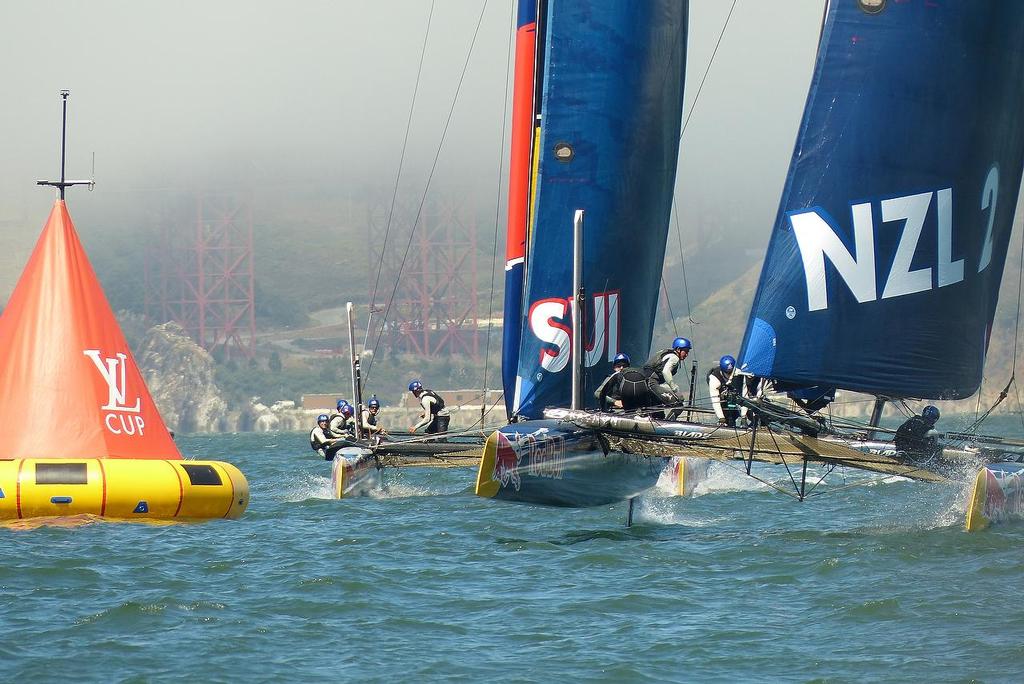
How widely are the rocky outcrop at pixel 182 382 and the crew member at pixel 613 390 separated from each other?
13459 cm

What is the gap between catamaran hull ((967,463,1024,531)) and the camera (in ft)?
38.0

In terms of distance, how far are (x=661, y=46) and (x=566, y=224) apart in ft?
8.08

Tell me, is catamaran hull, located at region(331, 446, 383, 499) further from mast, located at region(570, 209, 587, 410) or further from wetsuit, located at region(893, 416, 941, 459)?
wetsuit, located at region(893, 416, 941, 459)

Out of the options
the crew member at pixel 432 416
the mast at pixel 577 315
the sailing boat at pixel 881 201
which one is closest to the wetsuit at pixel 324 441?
the crew member at pixel 432 416

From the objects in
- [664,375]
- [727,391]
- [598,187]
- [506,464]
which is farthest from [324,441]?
[727,391]

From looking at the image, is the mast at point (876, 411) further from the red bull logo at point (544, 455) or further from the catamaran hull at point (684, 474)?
the catamaran hull at point (684, 474)

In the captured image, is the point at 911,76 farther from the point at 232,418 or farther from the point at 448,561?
the point at 232,418

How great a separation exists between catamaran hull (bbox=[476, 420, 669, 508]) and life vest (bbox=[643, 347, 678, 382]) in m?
0.80

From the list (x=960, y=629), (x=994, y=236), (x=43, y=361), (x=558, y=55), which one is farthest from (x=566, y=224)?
(x=960, y=629)

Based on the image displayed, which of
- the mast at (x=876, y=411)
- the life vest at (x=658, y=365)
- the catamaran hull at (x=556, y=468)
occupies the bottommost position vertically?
the catamaran hull at (x=556, y=468)

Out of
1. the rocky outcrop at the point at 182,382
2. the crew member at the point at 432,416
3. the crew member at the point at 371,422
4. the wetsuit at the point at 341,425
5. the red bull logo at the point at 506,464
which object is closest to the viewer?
the red bull logo at the point at 506,464

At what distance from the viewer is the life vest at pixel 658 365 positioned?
45.2 ft

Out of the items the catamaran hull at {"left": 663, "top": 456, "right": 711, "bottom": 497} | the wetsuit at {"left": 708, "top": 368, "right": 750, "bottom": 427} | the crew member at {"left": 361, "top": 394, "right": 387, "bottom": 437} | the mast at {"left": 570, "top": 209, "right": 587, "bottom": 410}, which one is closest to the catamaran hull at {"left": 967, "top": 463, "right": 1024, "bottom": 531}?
the wetsuit at {"left": 708, "top": 368, "right": 750, "bottom": 427}

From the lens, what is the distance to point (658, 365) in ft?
47.4
